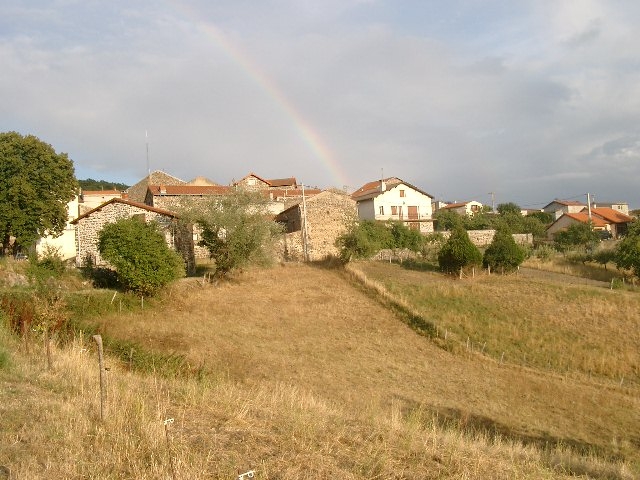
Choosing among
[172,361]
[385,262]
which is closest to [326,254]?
[385,262]

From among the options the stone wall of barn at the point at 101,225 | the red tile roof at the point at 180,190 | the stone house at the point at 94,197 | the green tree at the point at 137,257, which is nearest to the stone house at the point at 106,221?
the stone wall of barn at the point at 101,225

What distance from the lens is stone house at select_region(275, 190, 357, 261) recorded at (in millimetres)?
41562

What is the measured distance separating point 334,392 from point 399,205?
5355 cm

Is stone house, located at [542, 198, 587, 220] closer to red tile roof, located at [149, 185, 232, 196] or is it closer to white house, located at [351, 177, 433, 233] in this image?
white house, located at [351, 177, 433, 233]

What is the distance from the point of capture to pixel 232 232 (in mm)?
29406

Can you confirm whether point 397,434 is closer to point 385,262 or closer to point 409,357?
point 409,357

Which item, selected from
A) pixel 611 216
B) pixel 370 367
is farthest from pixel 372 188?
pixel 370 367

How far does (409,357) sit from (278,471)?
16.0 metres

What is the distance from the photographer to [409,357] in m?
20.2

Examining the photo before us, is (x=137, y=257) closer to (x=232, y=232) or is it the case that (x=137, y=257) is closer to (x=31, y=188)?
(x=232, y=232)

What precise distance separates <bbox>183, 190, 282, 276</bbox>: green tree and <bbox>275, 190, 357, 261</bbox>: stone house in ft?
35.3

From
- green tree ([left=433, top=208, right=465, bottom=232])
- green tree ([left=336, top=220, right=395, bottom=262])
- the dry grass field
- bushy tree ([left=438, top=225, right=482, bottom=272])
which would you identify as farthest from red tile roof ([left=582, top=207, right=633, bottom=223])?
green tree ([left=336, top=220, right=395, bottom=262])

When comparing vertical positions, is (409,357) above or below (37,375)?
below

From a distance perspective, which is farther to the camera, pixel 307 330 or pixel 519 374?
pixel 307 330
